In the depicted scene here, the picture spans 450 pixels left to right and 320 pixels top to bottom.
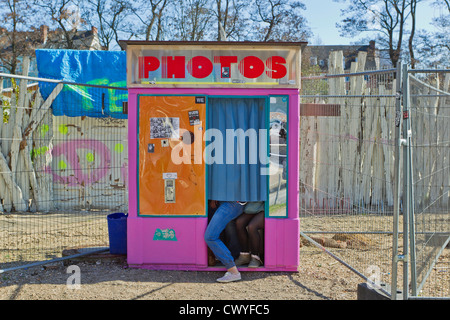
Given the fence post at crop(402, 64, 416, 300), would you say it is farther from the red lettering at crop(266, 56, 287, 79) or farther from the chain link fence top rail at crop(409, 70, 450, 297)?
the red lettering at crop(266, 56, 287, 79)

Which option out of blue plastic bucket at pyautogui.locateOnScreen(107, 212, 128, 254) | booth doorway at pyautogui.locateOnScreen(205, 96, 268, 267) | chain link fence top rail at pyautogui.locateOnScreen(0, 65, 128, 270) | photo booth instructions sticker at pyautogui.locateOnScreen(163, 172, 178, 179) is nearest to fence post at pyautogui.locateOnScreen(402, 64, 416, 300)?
booth doorway at pyautogui.locateOnScreen(205, 96, 268, 267)

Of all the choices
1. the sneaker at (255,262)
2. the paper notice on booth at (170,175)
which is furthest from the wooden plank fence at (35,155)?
the sneaker at (255,262)

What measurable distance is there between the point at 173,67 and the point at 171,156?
3.98 feet

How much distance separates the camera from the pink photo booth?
5.67 m

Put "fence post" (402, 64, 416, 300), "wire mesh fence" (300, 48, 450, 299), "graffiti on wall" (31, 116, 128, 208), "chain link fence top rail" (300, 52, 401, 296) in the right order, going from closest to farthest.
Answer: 1. "fence post" (402, 64, 416, 300)
2. "wire mesh fence" (300, 48, 450, 299)
3. "chain link fence top rail" (300, 52, 401, 296)
4. "graffiti on wall" (31, 116, 128, 208)

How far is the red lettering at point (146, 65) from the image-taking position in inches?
224

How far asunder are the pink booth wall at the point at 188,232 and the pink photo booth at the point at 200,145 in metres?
0.01

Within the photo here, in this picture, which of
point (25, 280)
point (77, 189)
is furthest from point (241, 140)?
point (77, 189)

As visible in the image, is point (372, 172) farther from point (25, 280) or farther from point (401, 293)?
point (25, 280)

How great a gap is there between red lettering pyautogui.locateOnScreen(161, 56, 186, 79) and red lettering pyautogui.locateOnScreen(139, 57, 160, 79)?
0.34 feet

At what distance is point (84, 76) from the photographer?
11000 millimetres

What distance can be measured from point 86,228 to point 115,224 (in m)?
3.10

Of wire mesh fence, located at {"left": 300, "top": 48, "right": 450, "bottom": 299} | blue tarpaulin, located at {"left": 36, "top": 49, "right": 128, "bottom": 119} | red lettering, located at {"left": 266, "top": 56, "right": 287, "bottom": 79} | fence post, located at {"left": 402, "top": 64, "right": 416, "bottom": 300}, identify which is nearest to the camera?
fence post, located at {"left": 402, "top": 64, "right": 416, "bottom": 300}

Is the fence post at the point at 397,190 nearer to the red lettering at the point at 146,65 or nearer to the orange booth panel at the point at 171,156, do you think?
the orange booth panel at the point at 171,156
